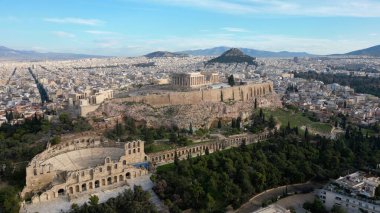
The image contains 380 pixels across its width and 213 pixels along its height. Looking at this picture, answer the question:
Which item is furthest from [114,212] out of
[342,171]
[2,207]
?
[342,171]

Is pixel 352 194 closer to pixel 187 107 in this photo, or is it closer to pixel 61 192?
pixel 61 192

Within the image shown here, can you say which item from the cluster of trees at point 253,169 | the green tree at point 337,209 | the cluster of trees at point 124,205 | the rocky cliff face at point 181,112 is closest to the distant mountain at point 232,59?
the rocky cliff face at point 181,112

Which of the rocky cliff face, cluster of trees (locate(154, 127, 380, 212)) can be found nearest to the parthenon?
the rocky cliff face

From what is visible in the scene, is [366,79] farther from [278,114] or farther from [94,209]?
[94,209]

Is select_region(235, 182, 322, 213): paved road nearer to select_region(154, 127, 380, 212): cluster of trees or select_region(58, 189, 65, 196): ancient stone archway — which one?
select_region(154, 127, 380, 212): cluster of trees

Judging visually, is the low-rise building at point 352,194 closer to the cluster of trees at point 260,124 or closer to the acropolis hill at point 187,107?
the cluster of trees at point 260,124

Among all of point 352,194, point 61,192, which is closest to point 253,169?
point 352,194
